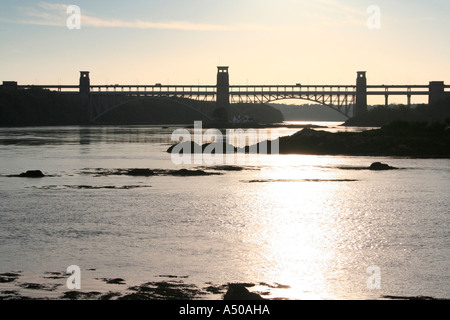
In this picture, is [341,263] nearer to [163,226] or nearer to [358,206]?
[163,226]

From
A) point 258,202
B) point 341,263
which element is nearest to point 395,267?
point 341,263

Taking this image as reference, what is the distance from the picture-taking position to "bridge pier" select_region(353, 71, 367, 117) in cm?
16375

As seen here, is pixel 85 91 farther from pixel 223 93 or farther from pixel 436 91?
pixel 436 91

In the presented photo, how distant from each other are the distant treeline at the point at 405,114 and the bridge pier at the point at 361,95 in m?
11.6

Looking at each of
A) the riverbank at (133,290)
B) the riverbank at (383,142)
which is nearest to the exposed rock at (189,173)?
the riverbank at (383,142)

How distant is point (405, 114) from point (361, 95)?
37.4 metres

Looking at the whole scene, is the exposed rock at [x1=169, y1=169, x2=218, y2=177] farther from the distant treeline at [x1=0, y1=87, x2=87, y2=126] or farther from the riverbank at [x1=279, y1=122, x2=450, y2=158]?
the distant treeline at [x1=0, y1=87, x2=87, y2=126]

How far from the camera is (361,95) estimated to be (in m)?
167

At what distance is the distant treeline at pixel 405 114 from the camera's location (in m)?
127

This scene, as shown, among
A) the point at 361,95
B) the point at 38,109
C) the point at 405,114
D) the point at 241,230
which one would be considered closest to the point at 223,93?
the point at 361,95

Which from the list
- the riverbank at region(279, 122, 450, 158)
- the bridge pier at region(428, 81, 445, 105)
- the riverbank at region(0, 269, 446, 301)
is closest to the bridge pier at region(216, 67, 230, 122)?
the bridge pier at region(428, 81, 445, 105)
